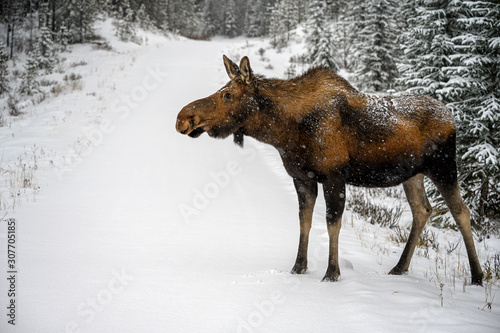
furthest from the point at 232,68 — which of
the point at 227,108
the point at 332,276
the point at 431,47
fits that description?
the point at 431,47

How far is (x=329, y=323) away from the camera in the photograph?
2207 mm

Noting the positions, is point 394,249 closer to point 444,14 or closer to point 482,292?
point 482,292

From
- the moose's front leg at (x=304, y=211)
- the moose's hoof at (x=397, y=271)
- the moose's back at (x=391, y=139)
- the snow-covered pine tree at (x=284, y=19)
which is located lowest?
the moose's hoof at (x=397, y=271)

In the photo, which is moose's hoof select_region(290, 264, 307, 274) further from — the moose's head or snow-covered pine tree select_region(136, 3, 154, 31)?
snow-covered pine tree select_region(136, 3, 154, 31)

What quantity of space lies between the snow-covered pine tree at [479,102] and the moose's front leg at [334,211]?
17.3 feet

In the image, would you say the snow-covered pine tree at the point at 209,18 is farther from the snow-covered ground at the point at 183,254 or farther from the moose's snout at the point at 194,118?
the moose's snout at the point at 194,118

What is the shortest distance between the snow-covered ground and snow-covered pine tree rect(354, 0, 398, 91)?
48.8 feet

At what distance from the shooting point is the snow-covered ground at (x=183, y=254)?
7.38 feet

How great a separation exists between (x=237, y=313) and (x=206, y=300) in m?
0.30

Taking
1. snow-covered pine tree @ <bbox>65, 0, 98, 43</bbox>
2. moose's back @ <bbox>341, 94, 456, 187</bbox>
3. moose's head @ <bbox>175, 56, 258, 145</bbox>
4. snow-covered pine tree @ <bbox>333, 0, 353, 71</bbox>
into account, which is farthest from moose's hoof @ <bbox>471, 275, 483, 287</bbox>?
snow-covered pine tree @ <bbox>65, 0, 98, 43</bbox>

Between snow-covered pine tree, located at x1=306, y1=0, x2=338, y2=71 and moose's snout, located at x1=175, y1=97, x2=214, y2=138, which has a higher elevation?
snow-covered pine tree, located at x1=306, y1=0, x2=338, y2=71

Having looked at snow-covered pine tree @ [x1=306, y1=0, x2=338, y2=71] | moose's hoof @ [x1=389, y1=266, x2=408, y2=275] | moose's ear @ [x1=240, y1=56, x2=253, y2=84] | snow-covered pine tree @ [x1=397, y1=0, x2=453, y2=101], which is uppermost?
snow-covered pine tree @ [x1=306, y1=0, x2=338, y2=71]

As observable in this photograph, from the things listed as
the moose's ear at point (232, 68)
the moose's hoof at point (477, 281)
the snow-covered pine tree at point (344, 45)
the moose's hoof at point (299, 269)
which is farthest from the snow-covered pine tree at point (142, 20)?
the moose's hoof at point (477, 281)

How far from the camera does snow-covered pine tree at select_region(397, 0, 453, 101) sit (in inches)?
326
